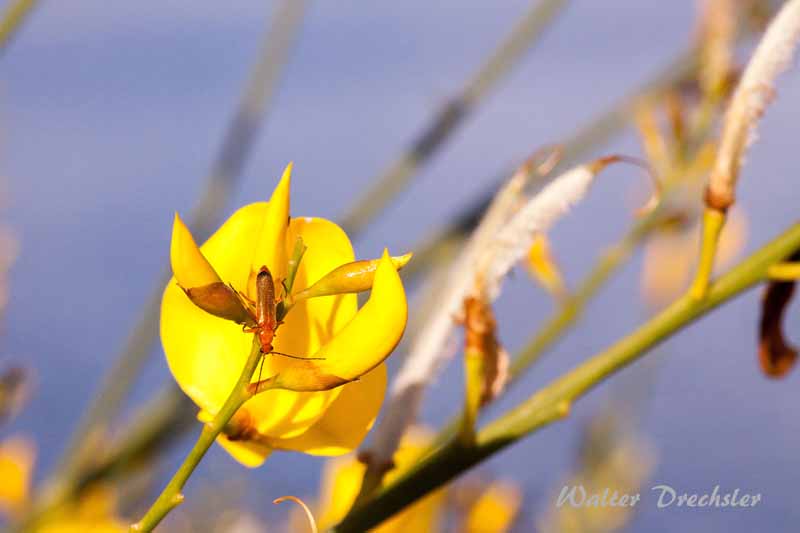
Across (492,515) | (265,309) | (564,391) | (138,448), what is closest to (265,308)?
(265,309)

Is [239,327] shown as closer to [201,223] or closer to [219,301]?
[219,301]

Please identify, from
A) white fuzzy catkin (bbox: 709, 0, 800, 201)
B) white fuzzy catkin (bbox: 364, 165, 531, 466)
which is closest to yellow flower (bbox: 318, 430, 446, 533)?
white fuzzy catkin (bbox: 364, 165, 531, 466)

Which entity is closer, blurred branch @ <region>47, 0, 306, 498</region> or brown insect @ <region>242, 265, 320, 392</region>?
brown insect @ <region>242, 265, 320, 392</region>

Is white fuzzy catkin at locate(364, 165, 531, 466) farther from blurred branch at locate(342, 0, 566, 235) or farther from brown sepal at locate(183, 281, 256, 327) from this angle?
blurred branch at locate(342, 0, 566, 235)

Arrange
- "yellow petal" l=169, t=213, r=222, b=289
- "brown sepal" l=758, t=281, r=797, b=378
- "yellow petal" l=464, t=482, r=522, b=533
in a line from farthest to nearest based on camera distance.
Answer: "yellow petal" l=464, t=482, r=522, b=533 < "brown sepal" l=758, t=281, r=797, b=378 < "yellow petal" l=169, t=213, r=222, b=289

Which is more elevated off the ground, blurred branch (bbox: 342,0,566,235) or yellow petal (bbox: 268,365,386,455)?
blurred branch (bbox: 342,0,566,235)

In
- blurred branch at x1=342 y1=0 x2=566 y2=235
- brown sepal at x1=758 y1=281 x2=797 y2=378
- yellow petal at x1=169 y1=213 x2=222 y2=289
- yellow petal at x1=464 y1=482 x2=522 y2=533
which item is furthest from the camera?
blurred branch at x1=342 y1=0 x2=566 y2=235
